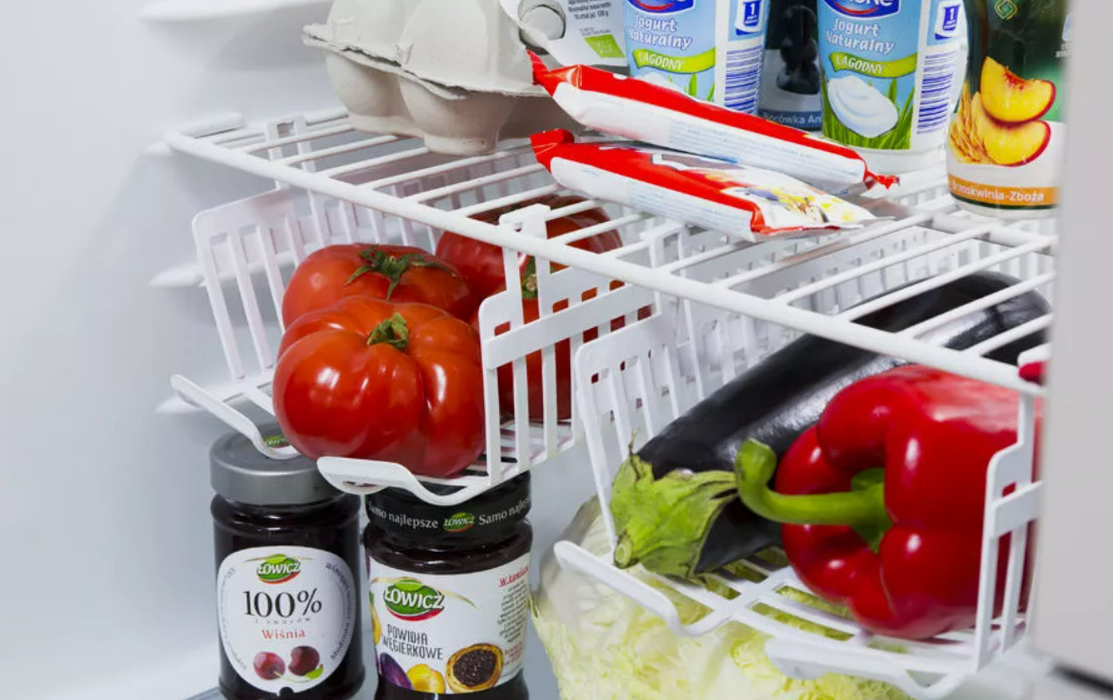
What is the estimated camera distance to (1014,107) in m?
0.77

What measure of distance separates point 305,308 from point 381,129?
143 mm

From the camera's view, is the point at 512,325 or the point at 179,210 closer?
the point at 512,325

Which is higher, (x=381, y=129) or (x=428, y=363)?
(x=381, y=129)

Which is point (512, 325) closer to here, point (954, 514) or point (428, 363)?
point (428, 363)

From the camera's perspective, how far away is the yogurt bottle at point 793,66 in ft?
3.23

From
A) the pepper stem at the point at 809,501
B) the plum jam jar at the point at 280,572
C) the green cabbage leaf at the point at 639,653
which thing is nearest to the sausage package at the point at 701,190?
the pepper stem at the point at 809,501

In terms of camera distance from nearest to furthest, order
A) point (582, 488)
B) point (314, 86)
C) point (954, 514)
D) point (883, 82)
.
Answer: point (954, 514)
point (883, 82)
point (314, 86)
point (582, 488)

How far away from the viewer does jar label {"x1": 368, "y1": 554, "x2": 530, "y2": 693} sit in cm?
101

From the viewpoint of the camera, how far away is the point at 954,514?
2.27ft

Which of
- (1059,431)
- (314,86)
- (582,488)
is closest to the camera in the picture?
(1059,431)

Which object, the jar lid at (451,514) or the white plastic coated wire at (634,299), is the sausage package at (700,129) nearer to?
the white plastic coated wire at (634,299)

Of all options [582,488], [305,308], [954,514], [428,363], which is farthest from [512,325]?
[582,488]

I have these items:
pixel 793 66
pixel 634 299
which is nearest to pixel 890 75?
pixel 793 66

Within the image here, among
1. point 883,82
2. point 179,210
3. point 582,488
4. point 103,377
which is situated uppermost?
point 883,82
